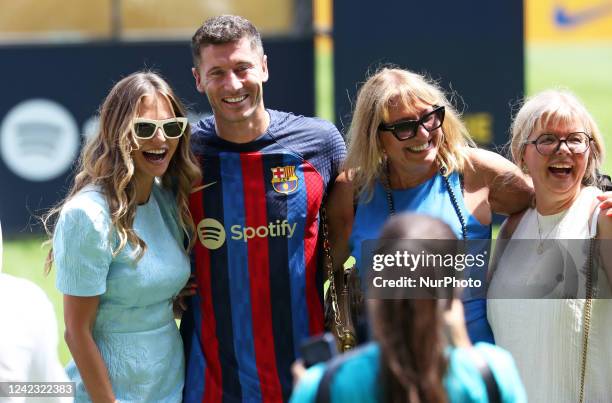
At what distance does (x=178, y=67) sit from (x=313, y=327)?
6675 millimetres

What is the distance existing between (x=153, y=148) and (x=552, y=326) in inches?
58.7

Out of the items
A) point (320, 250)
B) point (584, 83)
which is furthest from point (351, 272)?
point (584, 83)

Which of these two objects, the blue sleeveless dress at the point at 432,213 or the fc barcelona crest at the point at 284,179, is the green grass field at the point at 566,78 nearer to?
the fc barcelona crest at the point at 284,179

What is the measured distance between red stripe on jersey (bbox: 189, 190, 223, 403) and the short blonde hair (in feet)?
3.94

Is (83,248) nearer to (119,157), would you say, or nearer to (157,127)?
(119,157)

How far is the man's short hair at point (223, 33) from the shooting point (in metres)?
4.31

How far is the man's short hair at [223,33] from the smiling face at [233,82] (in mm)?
19

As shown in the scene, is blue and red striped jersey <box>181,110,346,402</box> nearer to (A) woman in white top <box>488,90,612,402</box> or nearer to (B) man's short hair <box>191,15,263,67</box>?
(B) man's short hair <box>191,15,263,67</box>

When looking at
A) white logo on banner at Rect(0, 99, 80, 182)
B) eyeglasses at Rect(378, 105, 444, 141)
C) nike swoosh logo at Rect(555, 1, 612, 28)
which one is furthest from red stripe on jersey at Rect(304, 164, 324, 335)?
nike swoosh logo at Rect(555, 1, 612, 28)

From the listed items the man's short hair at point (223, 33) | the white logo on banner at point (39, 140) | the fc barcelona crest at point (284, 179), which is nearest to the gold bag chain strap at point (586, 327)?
the fc barcelona crest at point (284, 179)

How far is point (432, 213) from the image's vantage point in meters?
4.05

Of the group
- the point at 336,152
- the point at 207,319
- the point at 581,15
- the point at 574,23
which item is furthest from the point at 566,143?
the point at 581,15

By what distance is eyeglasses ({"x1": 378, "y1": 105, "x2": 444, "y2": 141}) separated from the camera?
4.06 metres

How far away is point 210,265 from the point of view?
427 cm
